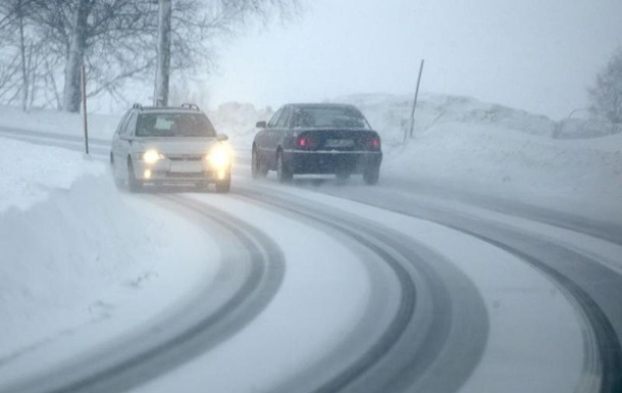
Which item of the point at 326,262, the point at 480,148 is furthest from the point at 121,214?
the point at 480,148

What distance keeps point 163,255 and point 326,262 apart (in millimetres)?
1731

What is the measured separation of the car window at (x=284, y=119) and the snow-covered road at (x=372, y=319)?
8361 mm

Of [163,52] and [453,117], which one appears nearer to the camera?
[163,52]

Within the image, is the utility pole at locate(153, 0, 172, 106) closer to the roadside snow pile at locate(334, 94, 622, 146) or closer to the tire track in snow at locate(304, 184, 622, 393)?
the roadside snow pile at locate(334, 94, 622, 146)

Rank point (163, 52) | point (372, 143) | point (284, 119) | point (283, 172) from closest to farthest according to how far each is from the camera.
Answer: point (372, 143), point (283, 172), point (284, 119), point (163, 52)

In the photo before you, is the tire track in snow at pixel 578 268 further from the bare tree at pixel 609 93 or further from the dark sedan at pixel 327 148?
the bare tree at pixel 609 93

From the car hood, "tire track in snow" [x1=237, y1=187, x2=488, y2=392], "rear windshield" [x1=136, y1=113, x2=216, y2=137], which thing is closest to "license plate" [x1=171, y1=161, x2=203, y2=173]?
the car hood

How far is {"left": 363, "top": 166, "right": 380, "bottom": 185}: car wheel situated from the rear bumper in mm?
89

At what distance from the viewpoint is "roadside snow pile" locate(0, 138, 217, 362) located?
8781mm

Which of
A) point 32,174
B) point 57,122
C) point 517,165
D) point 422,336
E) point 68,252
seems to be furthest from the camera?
point 57,122

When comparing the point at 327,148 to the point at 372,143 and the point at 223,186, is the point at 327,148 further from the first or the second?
the point at 223,186

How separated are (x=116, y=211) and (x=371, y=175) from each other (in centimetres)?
1008

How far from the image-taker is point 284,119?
24594 mm

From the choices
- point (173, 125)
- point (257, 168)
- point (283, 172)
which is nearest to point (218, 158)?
point (173, 125)
